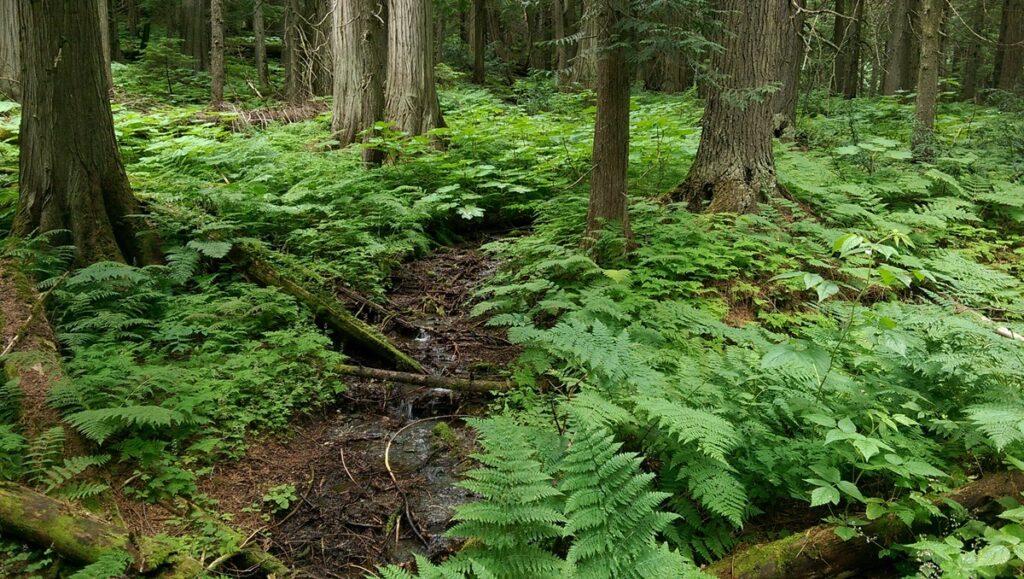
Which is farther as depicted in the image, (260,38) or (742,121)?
(260,38)

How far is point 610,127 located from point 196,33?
19324mm

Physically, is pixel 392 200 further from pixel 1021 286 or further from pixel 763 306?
pixel 1021 286

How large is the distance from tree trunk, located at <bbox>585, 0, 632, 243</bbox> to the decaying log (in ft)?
7.49

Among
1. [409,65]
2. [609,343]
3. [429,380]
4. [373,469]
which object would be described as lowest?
[373,469]

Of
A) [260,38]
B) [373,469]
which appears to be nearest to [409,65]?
[373,469]

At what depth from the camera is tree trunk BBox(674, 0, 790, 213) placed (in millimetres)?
6355

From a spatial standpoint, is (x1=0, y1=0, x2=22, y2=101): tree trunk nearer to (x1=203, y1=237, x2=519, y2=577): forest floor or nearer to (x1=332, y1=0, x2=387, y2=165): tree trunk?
(x1=332, y1=0, x2=387, y2=165): tree trunk

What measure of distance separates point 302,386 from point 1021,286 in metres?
6.75

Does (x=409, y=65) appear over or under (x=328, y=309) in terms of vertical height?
over

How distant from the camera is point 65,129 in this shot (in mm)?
4809

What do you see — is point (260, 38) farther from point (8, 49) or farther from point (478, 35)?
point (8, 49)

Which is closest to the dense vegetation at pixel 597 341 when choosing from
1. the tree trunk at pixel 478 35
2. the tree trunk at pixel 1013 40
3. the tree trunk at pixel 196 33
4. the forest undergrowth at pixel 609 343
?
the forest undergrowth at pixel 609 343

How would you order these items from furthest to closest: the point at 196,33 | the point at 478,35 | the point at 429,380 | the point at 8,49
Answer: the point at 196,33 → the point at 478,35 → the point at 8,49 → the point at 429,380

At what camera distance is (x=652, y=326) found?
4.56 metres
